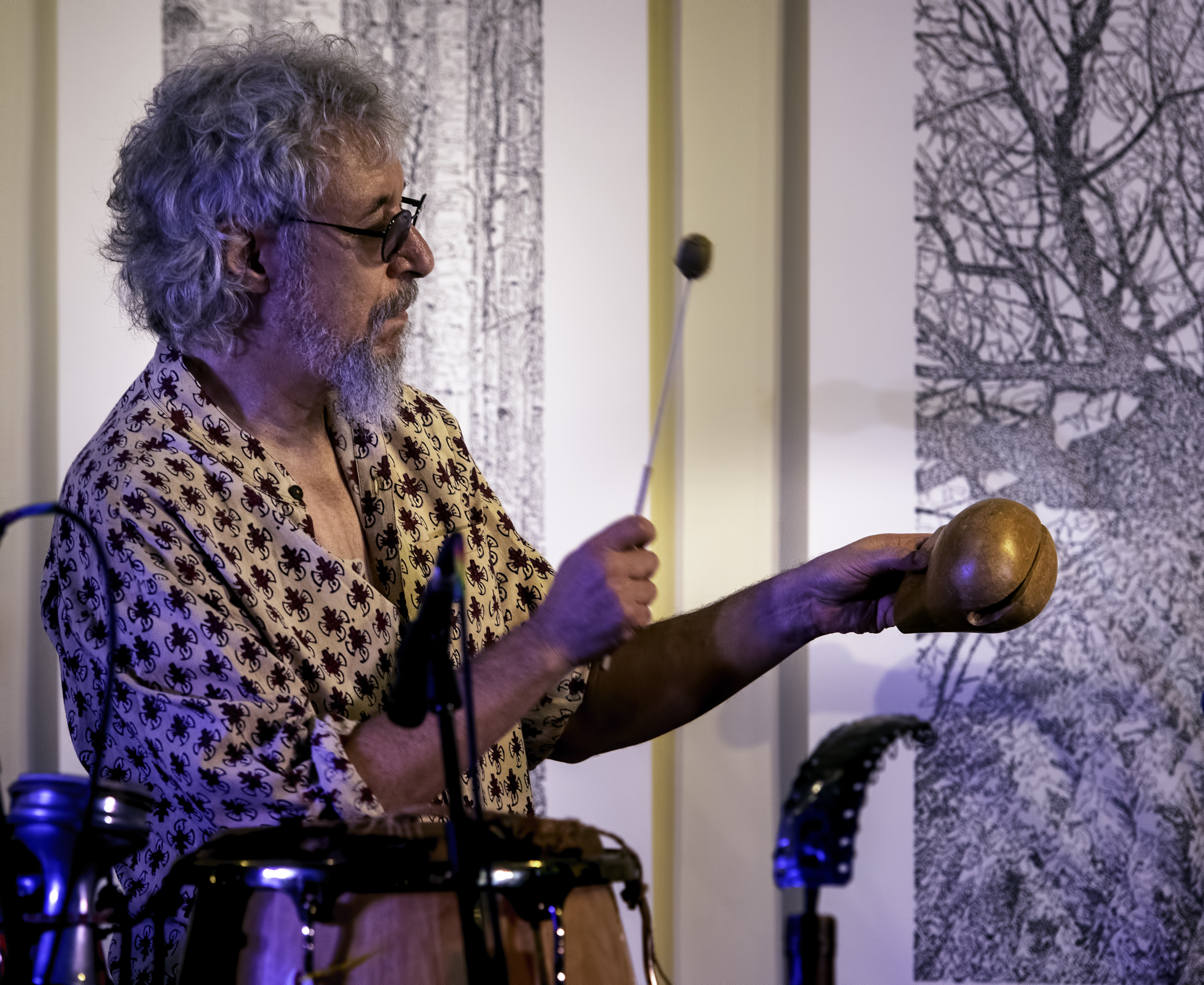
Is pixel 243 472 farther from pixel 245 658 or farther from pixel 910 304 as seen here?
pixel 910 304

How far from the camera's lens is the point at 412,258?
1.71m

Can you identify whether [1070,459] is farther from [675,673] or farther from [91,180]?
[91,180]

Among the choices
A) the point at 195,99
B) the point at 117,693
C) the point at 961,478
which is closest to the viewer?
the point at 117,693

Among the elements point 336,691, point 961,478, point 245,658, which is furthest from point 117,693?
point 961,478

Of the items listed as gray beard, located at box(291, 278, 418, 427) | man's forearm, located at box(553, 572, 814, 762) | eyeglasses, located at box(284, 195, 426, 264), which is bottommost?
man's forearm, located at box(553, 572, 814, 762)

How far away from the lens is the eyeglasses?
5.47 feet

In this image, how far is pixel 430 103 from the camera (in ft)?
7.27

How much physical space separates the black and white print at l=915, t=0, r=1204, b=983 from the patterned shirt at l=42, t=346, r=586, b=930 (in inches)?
32.4

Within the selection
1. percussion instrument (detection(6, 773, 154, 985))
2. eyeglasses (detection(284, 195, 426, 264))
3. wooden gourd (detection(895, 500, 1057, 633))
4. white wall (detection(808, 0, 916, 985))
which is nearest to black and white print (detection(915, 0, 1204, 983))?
white wall (detection(808, 0, 916, 985))

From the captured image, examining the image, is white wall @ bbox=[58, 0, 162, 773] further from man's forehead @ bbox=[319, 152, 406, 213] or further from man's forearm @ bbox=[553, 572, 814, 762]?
man's forearm @ bbox=[553, 572, 814, 762]

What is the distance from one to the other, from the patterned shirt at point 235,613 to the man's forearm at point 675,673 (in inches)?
2.7

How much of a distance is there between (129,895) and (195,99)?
1029 millimetres

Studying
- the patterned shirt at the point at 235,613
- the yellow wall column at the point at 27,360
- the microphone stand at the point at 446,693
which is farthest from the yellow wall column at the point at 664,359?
the microphone stand at the point at 446,693

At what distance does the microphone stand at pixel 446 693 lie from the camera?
95cm
